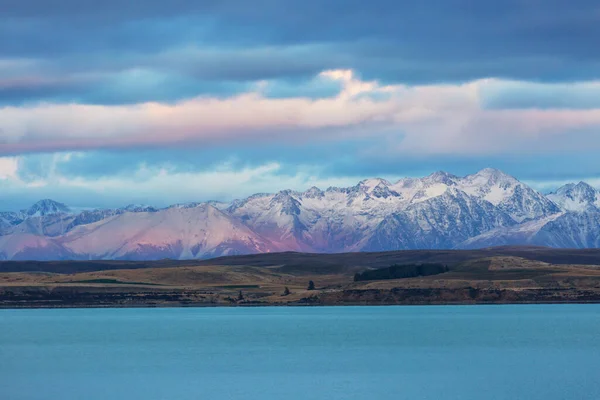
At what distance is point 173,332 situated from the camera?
505ft

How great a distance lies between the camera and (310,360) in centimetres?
10675

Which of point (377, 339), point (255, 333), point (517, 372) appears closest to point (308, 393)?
point (517, 372)

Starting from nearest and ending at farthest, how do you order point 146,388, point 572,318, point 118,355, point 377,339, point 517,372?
point 146,388 → point 517,372 → point 118,355 → point 377,339 → point 572,318

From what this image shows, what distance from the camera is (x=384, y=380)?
8919 centimetres

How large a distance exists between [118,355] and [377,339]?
103 ft

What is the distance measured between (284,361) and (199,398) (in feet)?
89.4

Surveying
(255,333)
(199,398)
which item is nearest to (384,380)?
(199,398)

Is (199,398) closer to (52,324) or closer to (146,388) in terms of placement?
(146,388)

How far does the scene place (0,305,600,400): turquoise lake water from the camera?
273 feet

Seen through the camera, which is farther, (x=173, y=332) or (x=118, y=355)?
(x=173, y=332)

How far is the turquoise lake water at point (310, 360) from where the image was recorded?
83250 mm

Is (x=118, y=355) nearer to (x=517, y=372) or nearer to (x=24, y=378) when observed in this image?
(x=24, y=378)

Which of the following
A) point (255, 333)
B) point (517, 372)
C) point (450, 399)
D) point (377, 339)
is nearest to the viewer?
point (450, 399)

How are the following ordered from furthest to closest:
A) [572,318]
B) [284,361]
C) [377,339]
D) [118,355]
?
[572,318] → [377,339] → [118,355] → [284,361]
